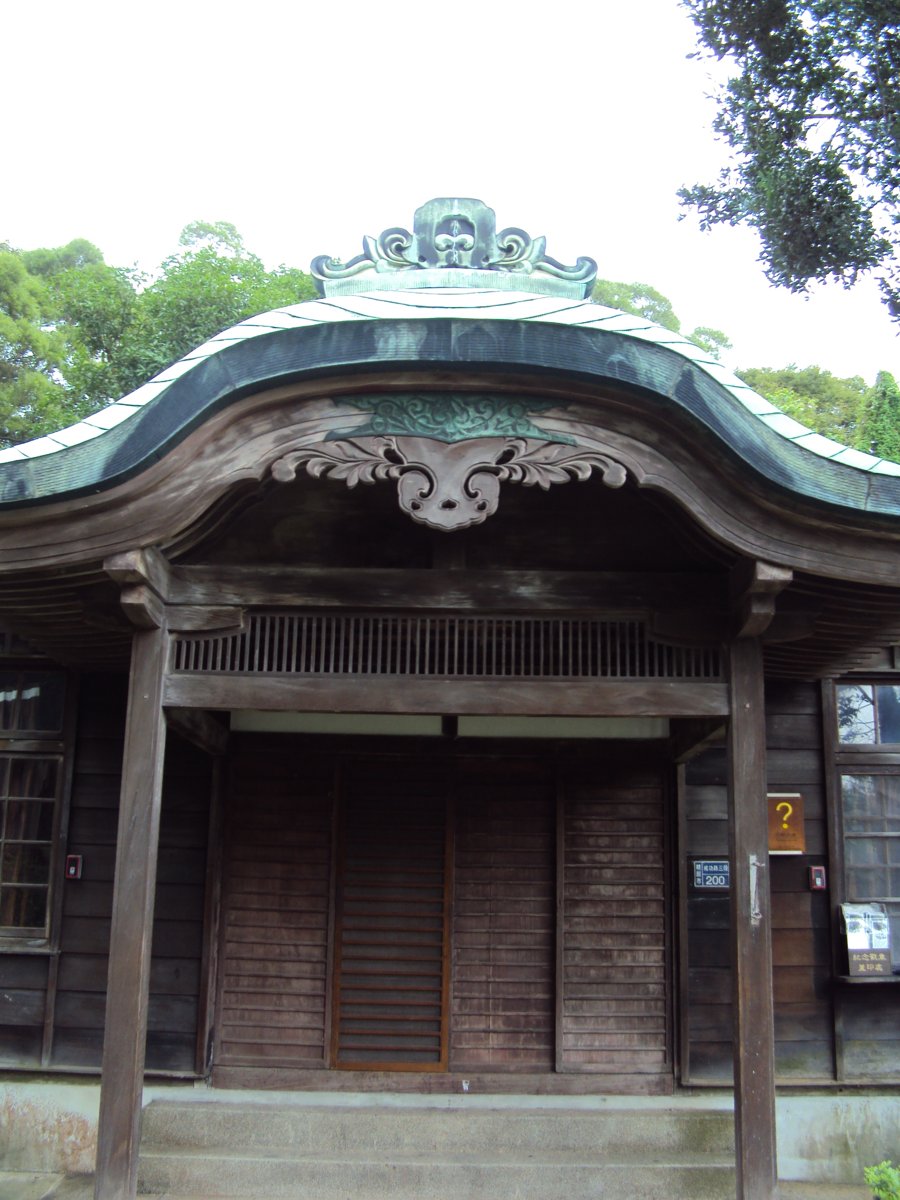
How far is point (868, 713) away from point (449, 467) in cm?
414

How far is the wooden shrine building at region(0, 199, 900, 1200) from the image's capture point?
435cm

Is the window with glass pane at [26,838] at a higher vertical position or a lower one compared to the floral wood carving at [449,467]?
lower

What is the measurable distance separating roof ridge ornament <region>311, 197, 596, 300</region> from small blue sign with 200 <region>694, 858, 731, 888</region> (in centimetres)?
368

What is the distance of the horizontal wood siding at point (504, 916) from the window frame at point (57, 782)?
257 centimetres

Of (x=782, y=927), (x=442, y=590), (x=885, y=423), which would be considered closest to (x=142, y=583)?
(x=442, y=590)

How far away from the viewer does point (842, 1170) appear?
6281mm

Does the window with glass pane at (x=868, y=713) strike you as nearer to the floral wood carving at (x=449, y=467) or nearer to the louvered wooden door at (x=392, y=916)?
the louvered wooden door at (x=392, y=916)

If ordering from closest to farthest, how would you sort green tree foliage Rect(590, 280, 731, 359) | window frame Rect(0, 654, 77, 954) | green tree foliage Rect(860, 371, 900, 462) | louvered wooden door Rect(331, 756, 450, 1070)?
louvered wooden door Rect(331, 756, 450, 1070) → window frame Rect(0, 654, 77, 954) → green tree foliage Rect(860, 371, 900, 462) → green tree foliage Rect(590, 280, 731, 359)

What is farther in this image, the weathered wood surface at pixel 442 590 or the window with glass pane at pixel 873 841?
the window with glass pane at pixel 873 841

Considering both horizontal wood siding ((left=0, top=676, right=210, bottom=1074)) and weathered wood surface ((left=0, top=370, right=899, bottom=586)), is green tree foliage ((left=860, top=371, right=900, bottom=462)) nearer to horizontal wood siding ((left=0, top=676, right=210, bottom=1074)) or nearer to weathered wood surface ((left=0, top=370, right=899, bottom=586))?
weathered wood surface ((left=0, top=370, right=899, bottom=586))

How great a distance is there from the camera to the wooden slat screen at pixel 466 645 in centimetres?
483

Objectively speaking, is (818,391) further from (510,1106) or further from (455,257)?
(510,1106)

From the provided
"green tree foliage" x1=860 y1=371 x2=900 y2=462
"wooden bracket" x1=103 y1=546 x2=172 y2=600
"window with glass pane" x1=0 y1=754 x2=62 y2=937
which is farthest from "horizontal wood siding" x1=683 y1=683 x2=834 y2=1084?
"green tree foliage" x1=860 y1=371 x2=900 y2=462

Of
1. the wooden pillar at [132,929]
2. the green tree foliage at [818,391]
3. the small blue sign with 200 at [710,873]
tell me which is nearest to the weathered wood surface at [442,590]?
the wooden pillar at [132,929]
